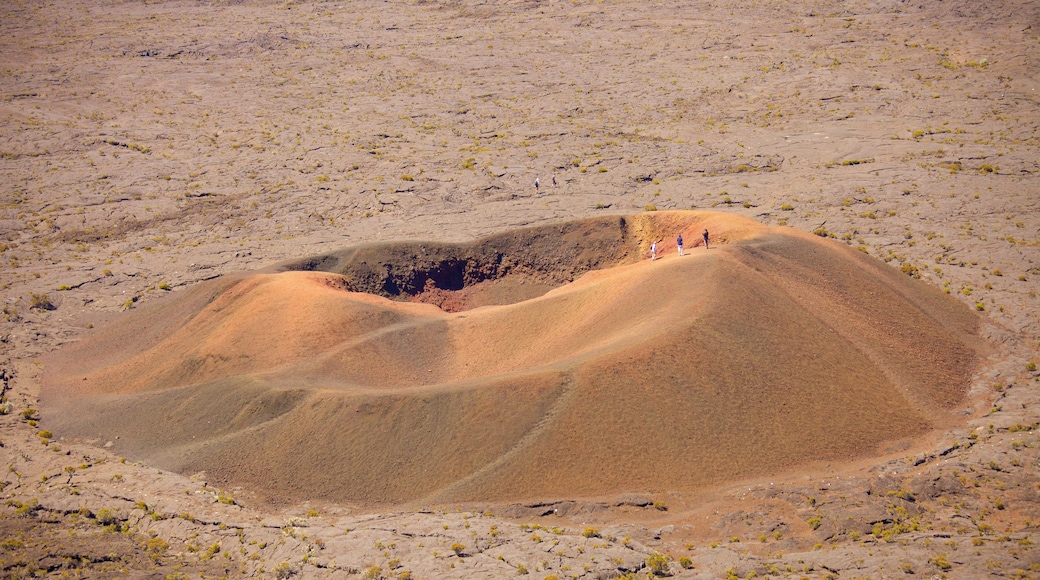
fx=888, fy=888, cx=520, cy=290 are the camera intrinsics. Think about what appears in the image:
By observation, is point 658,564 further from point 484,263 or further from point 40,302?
point 40,302

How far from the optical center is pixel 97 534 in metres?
21.3

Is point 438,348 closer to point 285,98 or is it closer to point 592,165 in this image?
point 592,165

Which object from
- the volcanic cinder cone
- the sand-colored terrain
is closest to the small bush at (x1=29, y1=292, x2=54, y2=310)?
the sand-colored terrain

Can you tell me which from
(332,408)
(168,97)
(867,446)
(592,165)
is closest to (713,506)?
(867,446)

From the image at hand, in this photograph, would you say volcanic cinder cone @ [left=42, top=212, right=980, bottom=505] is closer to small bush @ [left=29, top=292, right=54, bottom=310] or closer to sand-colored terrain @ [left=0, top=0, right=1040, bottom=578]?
sand-colored terrain @ [left=0, top=0, right=1040, bottom=578]

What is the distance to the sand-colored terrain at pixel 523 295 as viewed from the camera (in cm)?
2138

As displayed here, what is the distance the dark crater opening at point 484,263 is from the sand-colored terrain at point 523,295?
221mm

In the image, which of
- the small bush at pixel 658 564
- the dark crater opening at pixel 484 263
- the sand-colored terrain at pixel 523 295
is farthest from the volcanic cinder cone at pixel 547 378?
the small bush at pixel 658 564

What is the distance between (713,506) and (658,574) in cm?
413

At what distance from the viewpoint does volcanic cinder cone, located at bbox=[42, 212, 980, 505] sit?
78.5 ft

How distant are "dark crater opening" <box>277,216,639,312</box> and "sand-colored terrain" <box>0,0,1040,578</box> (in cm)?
22

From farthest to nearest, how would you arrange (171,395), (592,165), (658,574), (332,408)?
1. (592,165)
2. (171,395)
3. (332,408)
4. (658,574)

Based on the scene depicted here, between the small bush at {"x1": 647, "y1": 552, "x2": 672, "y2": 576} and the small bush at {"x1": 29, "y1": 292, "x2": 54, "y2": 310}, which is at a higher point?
the small bush at {"x1": 29, "y1": 292, "x2": 54, "y2": 310}

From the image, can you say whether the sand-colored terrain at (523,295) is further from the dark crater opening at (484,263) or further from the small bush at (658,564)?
the dark crater opening at (484,263)
